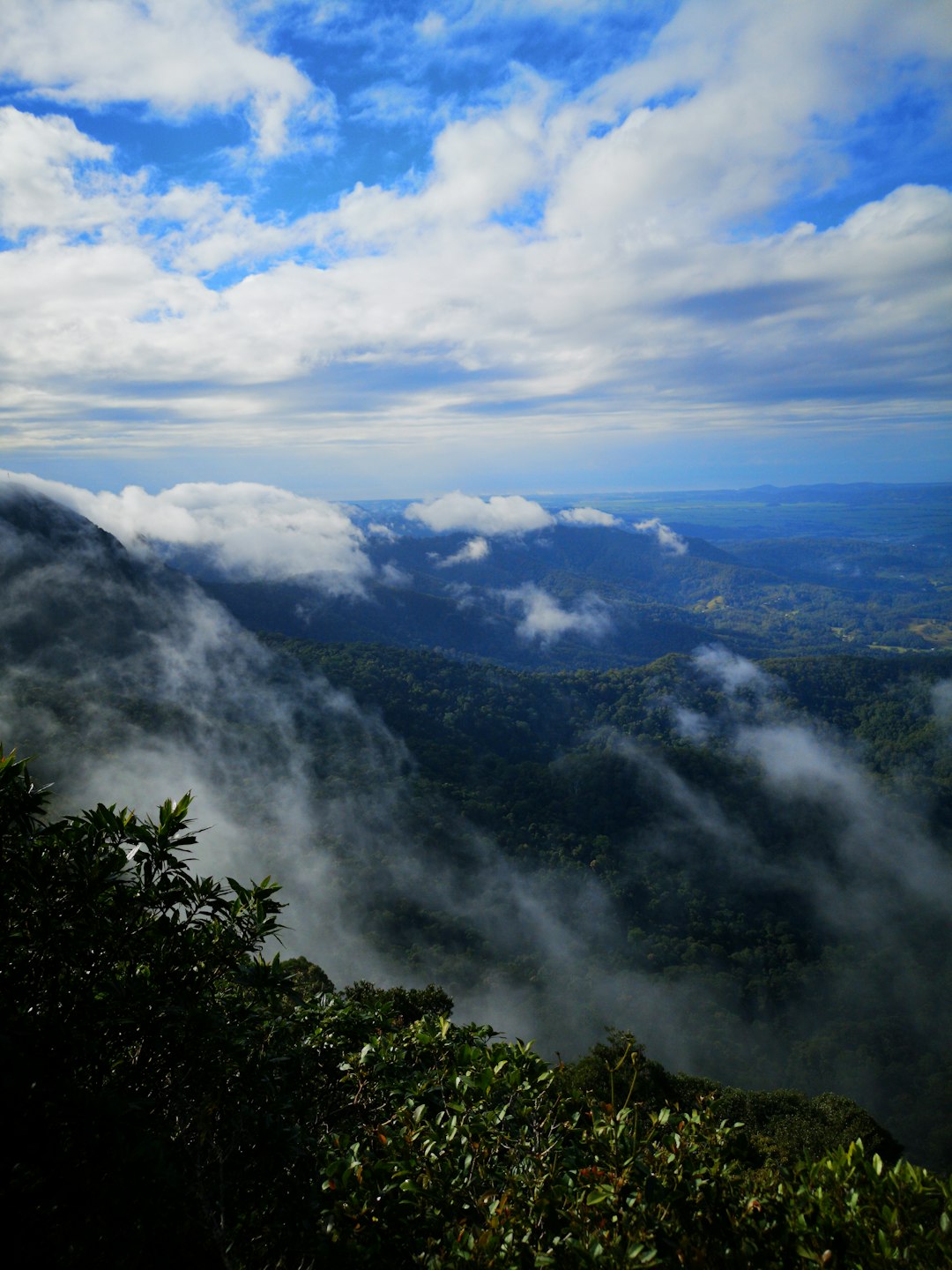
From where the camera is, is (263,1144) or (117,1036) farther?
(117,1036)

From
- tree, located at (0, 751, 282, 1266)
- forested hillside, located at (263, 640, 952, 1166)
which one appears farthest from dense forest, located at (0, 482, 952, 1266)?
forested hillside, located at (263, 640, 952, 1166)

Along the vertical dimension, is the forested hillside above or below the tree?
below

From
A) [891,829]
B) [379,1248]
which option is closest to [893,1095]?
[891,829]

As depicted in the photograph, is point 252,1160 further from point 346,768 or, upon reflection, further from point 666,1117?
point 346,768

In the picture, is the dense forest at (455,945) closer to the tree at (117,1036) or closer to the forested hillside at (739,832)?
the tree at (117,1036)

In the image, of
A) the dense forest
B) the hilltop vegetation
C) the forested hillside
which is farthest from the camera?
the forested hillside

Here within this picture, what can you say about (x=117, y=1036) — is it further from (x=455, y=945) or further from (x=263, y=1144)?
(x=455, y=945)

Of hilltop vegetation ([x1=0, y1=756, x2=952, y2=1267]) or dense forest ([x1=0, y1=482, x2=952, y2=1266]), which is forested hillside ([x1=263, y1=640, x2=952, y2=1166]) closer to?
dense forest ([x1=0, y1=482, x2=952, y2=1266])

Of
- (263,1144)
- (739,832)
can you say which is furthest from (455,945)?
(263,1144)
